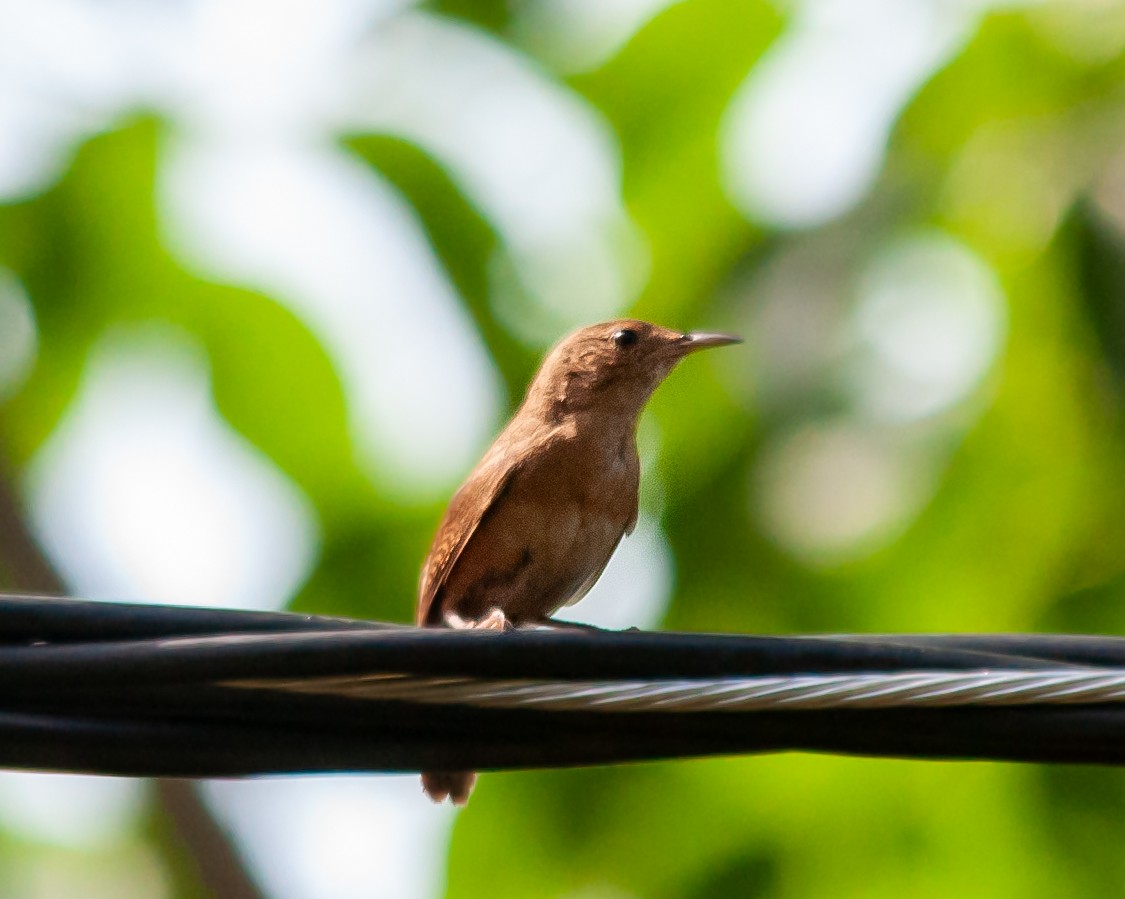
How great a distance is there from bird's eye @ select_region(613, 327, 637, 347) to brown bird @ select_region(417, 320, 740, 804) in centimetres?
43

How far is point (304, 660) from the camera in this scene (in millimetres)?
2537

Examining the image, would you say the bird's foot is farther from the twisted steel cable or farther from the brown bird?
the twisted steel cable

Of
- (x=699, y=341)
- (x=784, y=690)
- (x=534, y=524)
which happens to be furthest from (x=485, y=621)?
(x=784, y=690)

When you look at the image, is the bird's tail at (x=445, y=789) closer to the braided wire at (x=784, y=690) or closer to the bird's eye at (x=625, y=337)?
the bird's eye at (x=625, y=337)

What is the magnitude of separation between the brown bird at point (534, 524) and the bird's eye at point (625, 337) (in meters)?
0.43

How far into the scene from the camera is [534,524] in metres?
4.93

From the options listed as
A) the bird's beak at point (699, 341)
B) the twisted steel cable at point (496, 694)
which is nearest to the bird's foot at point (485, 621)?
the bird's beak at point (699, 341)

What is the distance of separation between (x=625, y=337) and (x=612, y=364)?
7.9 inches

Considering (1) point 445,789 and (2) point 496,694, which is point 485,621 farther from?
(2) point 496,694

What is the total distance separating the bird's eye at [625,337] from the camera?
5832mm

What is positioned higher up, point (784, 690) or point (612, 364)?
point (612, 364)

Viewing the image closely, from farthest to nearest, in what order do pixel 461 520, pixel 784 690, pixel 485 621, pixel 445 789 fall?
pixel 461 520
pixel 445 789
pixel 485 621
pixel 784 690

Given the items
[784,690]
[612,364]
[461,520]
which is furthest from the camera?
[612,364]

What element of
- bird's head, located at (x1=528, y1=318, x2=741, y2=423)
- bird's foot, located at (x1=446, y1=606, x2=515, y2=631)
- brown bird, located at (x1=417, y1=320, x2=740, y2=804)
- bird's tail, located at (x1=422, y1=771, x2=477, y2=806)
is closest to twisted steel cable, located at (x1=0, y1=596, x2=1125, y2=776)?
bird's foot, located at (x1=446, y1=606, x2=515, y2=631)
